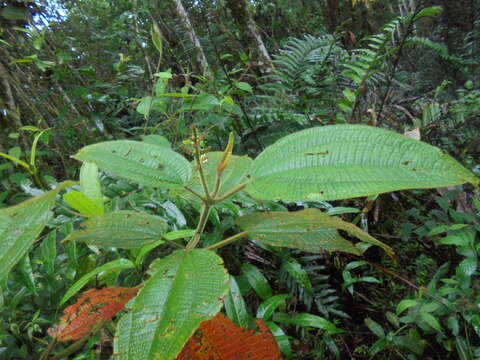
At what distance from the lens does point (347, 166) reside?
0.30 meters

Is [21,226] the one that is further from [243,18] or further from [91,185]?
[243,18]

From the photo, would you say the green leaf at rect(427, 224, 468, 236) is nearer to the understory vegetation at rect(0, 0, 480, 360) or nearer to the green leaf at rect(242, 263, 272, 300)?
the understory vegetation at rect(0, 0, 480, 360)

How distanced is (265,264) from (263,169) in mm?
654

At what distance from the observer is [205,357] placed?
39 cm

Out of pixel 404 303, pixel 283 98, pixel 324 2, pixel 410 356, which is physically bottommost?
pixel 410 356

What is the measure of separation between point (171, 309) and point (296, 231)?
0.20 m

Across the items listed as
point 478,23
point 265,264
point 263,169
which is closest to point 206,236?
point 265,264

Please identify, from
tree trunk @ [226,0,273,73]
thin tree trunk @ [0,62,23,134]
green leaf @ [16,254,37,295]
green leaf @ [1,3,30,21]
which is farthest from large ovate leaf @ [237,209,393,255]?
tree trunk @ [226,0,273,73]

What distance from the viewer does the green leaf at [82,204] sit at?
47 centimetres

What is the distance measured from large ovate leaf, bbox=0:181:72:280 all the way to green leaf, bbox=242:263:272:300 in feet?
1.94

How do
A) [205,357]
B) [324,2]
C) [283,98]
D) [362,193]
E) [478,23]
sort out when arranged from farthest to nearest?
[324,2] < [478,23] < [283,98] < [205,357] < [362,193]

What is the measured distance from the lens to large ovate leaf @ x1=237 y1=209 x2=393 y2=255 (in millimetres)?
373

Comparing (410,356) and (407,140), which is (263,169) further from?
(410,356)

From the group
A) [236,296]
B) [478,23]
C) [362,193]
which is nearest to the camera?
[362,193]
